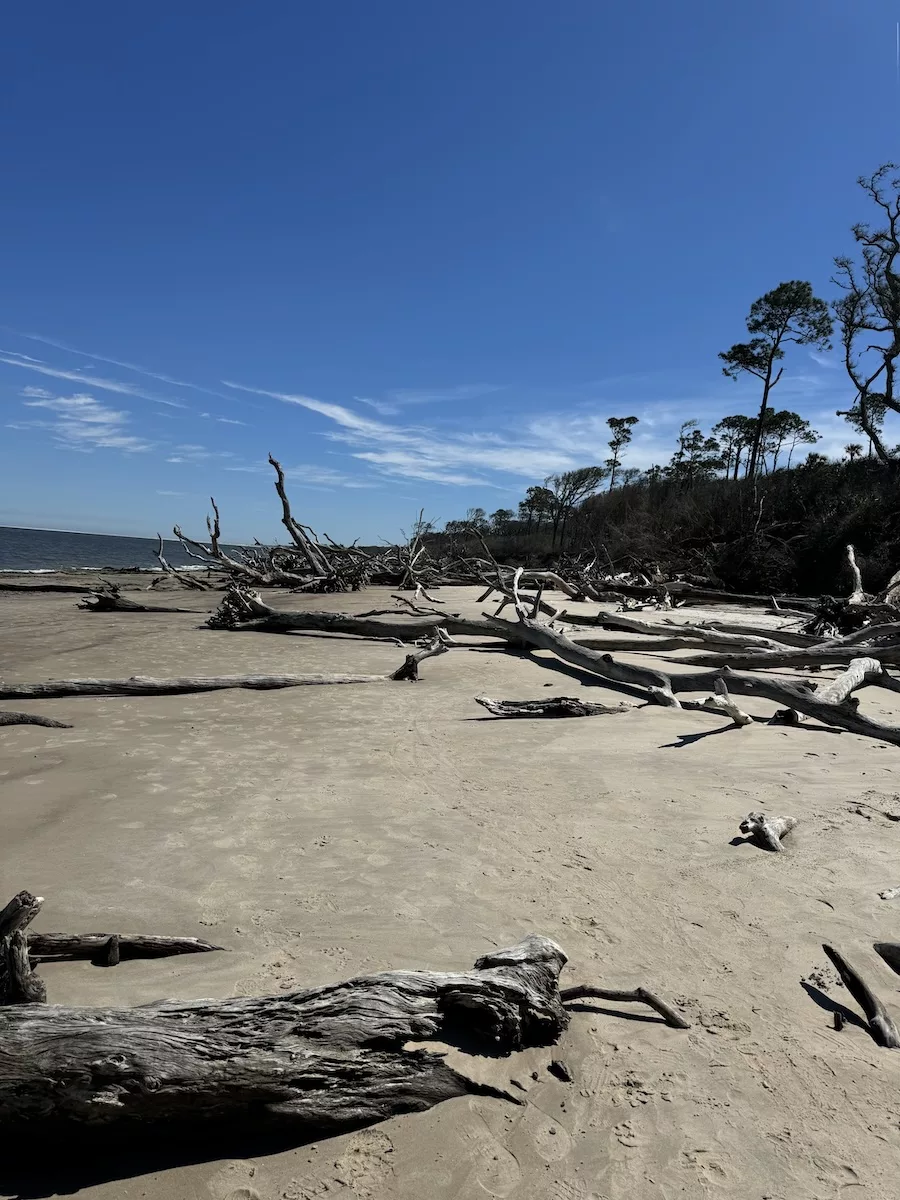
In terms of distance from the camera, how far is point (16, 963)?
1.77 metres

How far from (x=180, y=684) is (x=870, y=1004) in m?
6.05

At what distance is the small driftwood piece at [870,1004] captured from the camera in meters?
2.00

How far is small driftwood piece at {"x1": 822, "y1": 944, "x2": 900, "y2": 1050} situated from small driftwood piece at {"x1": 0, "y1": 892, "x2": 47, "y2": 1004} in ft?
7.81

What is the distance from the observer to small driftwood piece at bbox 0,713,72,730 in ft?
17.1

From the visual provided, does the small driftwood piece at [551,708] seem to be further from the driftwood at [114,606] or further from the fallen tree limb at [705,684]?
the driftwood at [114,606]

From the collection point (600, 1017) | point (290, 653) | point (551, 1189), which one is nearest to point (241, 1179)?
point (551, 1189)

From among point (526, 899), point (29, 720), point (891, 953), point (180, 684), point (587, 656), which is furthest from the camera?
point (587, 656)

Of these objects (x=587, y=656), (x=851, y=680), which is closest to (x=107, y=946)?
(x=587, y=656)

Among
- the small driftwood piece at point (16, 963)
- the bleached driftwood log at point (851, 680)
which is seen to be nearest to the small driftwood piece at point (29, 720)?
the small driftwood piece at point (16, 963)

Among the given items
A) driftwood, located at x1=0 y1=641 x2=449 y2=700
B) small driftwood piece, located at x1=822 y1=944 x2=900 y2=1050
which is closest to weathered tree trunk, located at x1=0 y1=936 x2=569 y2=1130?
small driftwood piece, located at x1=822 y1=944 x2=900 y2=1050

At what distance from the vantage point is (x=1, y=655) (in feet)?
28.0

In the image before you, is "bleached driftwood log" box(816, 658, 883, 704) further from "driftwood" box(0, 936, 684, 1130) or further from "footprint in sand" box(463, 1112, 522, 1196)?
"footprint in sand" box(463, 1112, 522, 1196)

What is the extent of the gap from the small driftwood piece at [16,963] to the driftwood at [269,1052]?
0.16 meters

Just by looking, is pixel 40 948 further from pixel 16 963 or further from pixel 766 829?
pixel 766 829
